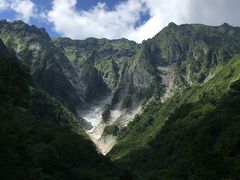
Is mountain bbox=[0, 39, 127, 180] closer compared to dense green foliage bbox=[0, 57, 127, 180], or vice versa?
dense green foliage bbox=[0, 57, 127, 180]

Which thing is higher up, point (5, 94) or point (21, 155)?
point (5, 94)

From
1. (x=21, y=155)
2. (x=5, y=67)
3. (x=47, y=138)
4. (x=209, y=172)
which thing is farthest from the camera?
(x=47, y=138)

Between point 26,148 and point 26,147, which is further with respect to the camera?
point 26,147

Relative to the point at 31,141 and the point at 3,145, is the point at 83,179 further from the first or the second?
the point at 3,145

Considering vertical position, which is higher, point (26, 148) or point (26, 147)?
point (26, 147)

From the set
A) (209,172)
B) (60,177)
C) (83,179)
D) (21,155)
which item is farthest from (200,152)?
(83,179)

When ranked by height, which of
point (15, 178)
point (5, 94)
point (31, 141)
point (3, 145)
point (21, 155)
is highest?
point (31, 141)

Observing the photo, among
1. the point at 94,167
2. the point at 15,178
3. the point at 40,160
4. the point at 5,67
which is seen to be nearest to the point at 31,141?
the point at 40,160

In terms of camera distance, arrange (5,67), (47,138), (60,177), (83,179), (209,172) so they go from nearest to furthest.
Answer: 1. (5,67)
2. (209,172)
3. (60,177)
4. (83,179)
5. (47,138)

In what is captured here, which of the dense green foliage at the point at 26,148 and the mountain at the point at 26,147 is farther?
the mountain at the point at 26,147

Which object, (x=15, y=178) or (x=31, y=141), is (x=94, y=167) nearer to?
(x=31, y=141)

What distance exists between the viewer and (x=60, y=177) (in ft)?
479

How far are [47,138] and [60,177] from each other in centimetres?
4906

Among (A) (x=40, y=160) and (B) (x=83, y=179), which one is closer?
(A) (x=40, y=160)
